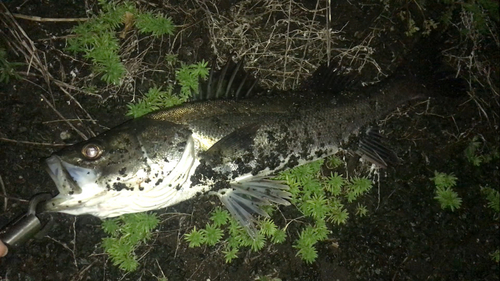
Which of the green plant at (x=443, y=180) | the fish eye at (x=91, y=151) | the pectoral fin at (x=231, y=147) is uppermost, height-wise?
the fish eye at (x=91, y=151)

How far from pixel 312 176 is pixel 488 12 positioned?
3115 mm

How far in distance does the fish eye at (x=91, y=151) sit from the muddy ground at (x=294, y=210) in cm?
94

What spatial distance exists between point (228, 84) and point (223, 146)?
64cm

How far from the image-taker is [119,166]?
10.5 ft

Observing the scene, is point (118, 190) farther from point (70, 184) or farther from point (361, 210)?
point (361, 210)

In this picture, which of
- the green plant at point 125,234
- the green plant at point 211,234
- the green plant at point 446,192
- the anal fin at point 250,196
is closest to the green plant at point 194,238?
the green plant at point 211,234

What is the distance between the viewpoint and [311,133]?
3.82 meters

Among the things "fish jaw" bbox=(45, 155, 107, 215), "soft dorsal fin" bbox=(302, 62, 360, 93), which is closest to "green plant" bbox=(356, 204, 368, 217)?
"soft dorsal fin" bbox=(302, 62, 360, 93)

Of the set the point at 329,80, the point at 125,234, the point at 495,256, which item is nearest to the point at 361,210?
the point at 329,80

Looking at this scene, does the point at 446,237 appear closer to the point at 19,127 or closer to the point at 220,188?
the point at 220,188

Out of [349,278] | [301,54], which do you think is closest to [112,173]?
[301,54]

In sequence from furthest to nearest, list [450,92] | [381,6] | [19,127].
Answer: [381,6] → [450,92] → [19,127]

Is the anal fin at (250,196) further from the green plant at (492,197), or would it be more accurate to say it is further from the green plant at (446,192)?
the green plant at (492,197)

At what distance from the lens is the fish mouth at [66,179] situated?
10.0 ft
